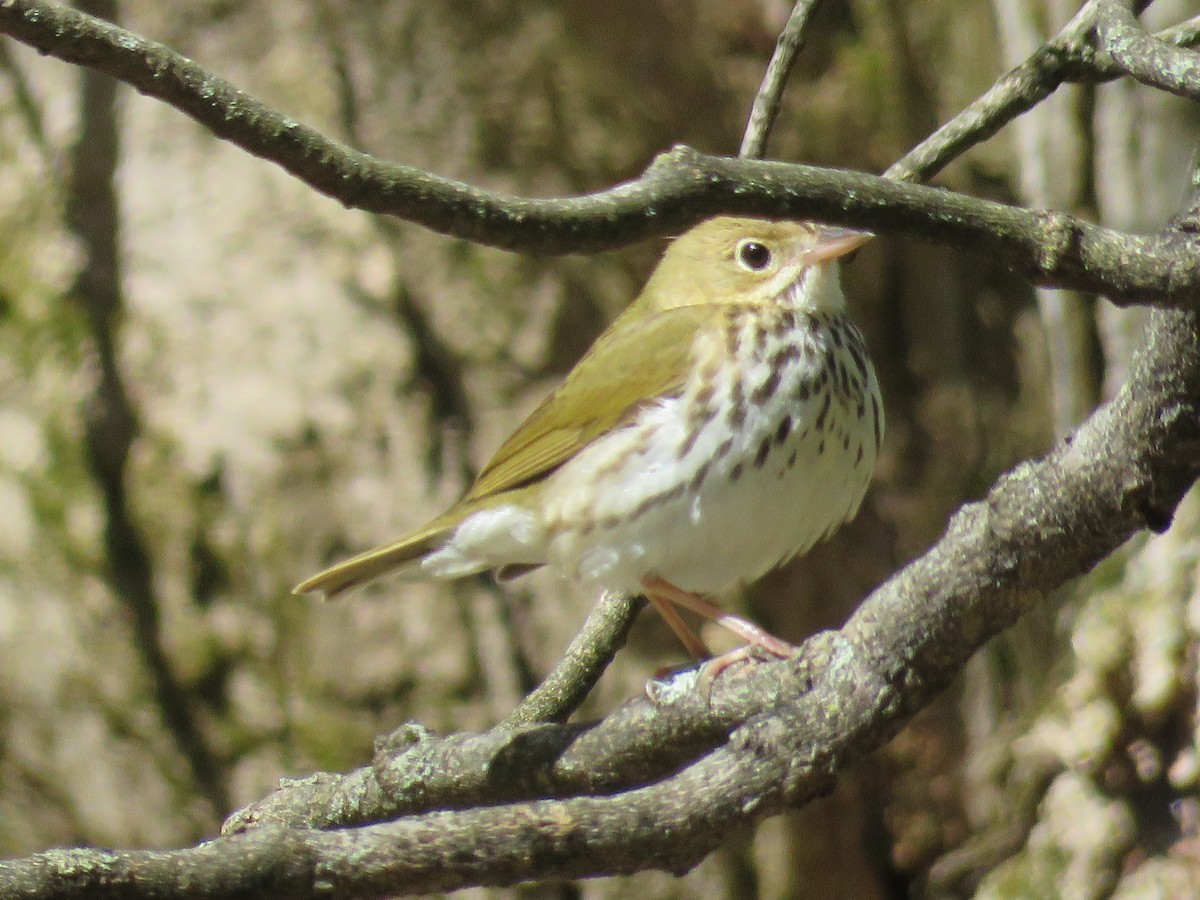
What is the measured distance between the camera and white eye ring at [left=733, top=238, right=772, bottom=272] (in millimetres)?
3365

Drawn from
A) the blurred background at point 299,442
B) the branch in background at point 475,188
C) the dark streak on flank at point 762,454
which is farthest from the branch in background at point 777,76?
the blurred background at point 299,442

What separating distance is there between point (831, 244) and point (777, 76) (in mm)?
483

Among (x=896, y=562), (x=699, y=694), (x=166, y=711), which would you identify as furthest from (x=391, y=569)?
(x=896, y=562)

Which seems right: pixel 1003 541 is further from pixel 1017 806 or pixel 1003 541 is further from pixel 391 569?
pixel 1017 806

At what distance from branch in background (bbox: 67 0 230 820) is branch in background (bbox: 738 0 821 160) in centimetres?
259

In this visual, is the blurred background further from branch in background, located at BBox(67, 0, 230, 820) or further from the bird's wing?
the bird's wing

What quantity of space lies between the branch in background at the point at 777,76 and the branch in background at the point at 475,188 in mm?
1310

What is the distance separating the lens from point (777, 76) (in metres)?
2.88

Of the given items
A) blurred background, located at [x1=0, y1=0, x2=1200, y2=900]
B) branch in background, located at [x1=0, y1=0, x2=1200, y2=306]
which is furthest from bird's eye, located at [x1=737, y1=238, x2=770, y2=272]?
branch in background, located at [x1=0, y1=0, x2=1200, y2=306]

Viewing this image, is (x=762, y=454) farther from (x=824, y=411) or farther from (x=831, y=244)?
(x=831, y=244)

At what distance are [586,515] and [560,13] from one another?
96.9 inches

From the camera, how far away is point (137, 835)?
4707 mm

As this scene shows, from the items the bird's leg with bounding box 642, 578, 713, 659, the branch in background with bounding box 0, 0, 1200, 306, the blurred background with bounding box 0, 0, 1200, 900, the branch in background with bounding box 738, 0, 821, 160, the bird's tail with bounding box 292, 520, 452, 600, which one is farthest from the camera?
the blurred background with bounding box 0, 0, 1200, 900

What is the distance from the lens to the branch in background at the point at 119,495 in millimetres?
4699
